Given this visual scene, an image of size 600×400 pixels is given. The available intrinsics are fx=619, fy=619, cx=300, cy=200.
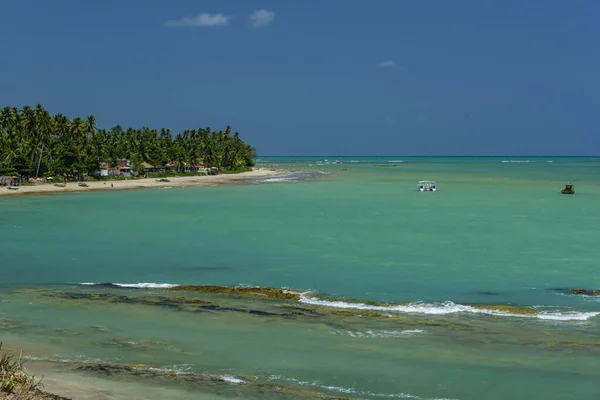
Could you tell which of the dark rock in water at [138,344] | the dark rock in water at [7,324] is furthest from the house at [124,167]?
the dark rock in water at [138,344]

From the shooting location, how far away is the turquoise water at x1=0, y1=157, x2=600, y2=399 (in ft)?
45.7

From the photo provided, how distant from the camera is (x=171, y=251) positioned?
109ft

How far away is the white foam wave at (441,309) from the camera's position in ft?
62.3

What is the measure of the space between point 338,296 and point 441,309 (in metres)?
3.93

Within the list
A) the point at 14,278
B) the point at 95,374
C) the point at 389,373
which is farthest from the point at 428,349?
the point at 14,278

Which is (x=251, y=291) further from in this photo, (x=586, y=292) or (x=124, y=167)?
(x=124, y=167)

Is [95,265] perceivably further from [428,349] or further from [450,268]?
[428,349]

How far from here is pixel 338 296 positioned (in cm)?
2227

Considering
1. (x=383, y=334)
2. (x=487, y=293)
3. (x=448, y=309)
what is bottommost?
(x=487, y=293)

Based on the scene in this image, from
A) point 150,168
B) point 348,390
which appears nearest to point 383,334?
point 348,390

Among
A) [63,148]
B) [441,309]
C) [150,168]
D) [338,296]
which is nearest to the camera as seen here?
[441,309]

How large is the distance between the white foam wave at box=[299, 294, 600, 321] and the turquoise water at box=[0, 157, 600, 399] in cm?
Result: 9

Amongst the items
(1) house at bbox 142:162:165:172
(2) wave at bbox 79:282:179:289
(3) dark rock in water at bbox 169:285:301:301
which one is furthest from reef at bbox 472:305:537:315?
(1) house at bbox 142:162:165:172

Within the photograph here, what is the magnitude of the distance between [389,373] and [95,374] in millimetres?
6279
